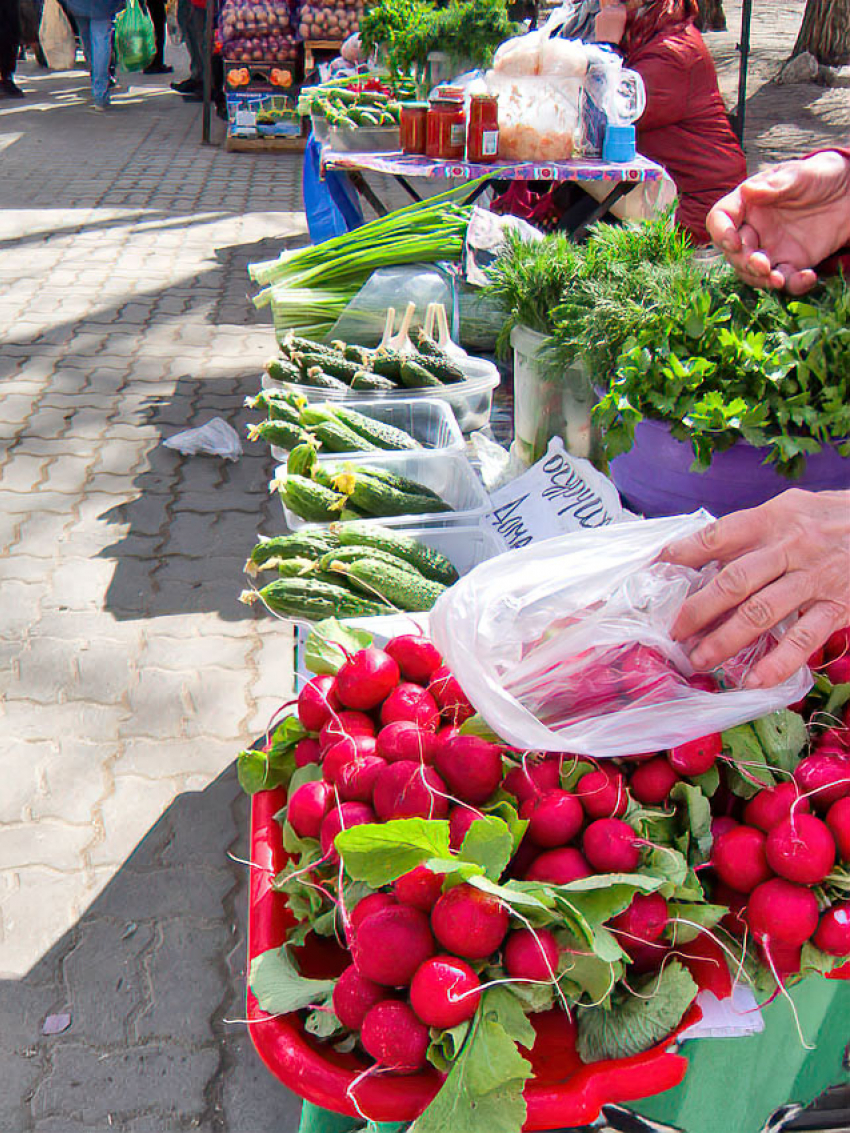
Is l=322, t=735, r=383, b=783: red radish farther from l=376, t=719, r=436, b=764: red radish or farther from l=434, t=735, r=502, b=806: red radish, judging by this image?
l=434, t=735, r=502, b=806: red radish

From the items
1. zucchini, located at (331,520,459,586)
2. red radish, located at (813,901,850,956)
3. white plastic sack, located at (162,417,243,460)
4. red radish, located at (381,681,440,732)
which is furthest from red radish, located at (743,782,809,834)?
white plastic sack, located at (162,417,243,460)

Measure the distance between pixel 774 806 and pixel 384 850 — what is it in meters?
0.49

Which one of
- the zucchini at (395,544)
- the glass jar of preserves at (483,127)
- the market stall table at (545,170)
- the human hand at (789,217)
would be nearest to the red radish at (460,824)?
the zucchini at (395,544)

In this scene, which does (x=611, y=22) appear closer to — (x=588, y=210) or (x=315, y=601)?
(x=588, y=210)

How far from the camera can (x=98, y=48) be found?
10695 mm

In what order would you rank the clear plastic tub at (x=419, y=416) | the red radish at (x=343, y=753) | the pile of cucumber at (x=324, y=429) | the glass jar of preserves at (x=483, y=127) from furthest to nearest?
the glass jar of preserves at (x=483, y=127)
the clear plastic tub at (x=419, y=416)
the pile of cucumber at (x=324, y=429)
the red radish at (x=343, y=753)

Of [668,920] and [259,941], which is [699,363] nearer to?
[668,920]

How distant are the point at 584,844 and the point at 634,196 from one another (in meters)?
3.92

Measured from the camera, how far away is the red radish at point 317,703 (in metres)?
1.49

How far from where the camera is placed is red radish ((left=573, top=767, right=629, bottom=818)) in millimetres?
1204

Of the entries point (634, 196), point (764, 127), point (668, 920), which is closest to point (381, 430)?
point (668, 920)

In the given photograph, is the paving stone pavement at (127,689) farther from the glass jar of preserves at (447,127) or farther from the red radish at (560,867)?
the glass jar of preserves at (447,127)

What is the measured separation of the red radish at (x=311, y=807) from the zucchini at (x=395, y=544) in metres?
0.81

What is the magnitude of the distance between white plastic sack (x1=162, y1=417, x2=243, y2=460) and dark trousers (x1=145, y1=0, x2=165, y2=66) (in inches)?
401
